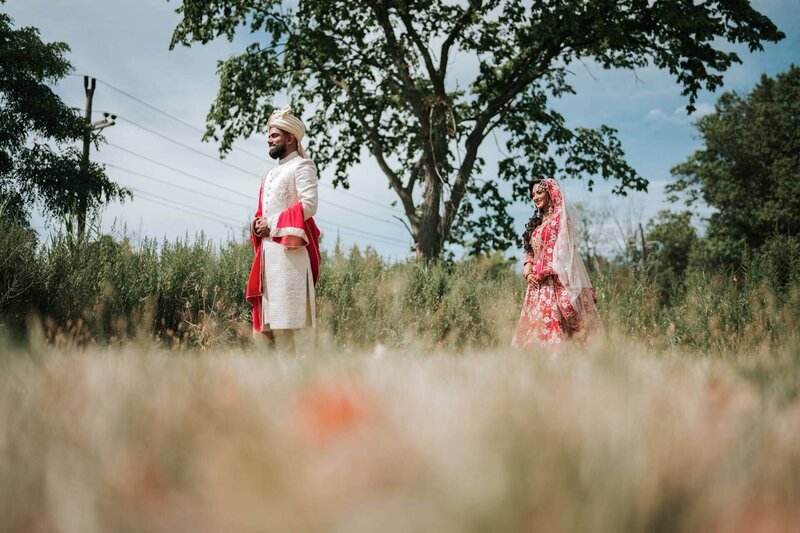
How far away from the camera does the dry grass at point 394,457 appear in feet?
1.98

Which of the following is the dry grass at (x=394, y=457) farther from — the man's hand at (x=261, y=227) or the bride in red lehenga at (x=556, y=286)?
the bride in red lehenga at (x=556, y=286)

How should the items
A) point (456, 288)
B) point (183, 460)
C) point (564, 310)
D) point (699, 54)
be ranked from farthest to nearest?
point (699, 54), point (456, 288), point (564, 310), point (183, 460)

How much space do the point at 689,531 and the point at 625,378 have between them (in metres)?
0.63

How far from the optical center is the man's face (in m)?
4.70

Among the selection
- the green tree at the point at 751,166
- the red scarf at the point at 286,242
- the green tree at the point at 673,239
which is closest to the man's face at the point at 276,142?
the red scarf at the point at 286,242

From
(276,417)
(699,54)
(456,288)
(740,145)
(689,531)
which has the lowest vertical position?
(689,531)

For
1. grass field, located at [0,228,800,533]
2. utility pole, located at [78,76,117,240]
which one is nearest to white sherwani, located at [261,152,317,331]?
grass field, located at [0,228,800,533]

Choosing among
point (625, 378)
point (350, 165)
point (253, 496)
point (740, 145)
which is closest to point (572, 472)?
point (253, 496)

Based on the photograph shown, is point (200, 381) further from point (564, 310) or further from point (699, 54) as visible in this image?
point (699, 54)

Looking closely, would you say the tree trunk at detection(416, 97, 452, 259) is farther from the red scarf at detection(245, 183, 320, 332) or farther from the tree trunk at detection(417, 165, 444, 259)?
the red scarf at detection(245, 183, 320, 332)

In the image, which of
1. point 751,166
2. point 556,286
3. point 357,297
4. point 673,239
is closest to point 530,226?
point 556,286

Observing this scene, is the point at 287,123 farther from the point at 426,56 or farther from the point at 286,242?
the point at 426,56

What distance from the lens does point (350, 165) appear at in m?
16.8

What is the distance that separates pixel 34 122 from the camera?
71.9 ft
